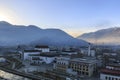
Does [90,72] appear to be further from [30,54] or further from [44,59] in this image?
[30,54]

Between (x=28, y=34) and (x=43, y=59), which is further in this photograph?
(x=28, y=34)

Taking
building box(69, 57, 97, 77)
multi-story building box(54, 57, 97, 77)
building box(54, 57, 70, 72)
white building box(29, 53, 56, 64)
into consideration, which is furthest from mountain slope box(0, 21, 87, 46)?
building box(69, 57, 97, 77)

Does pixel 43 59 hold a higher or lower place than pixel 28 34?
lower

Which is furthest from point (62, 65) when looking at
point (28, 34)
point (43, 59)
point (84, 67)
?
point (28, 34)

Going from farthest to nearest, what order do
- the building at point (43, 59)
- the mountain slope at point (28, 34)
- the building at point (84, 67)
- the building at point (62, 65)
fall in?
the mountain slope at point (28, 34)
the building at point (43, 59)
the building at point (62, 65)
the building at point (84, 67)

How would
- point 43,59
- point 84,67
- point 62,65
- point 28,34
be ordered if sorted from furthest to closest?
point 28,34, point 43,59, point 62,65, point 84,67

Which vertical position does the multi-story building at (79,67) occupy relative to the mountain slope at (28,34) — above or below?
below

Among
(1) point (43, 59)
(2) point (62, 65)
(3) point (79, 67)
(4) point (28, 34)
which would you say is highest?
(4) point (28, 34)

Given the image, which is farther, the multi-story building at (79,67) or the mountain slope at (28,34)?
the mountain slope at (28,34)


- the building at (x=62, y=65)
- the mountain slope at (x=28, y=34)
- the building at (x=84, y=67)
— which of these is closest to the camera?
the building at (x=84, y=67)

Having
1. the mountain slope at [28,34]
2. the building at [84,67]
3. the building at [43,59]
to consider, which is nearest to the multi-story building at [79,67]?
the building at [84,67]

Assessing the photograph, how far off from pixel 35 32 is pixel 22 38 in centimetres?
1945

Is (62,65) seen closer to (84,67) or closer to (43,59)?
(84,67)

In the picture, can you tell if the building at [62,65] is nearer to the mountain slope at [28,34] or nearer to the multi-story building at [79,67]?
the multi-story building at [79,67]
